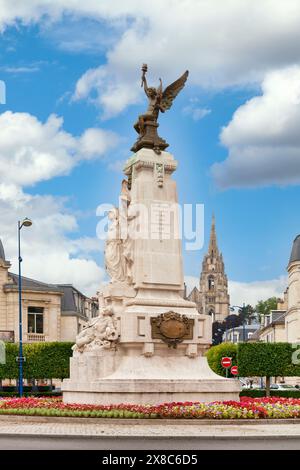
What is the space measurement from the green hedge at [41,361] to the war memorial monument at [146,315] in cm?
1801

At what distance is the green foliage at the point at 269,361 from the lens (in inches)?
2041

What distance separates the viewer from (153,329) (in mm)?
31266

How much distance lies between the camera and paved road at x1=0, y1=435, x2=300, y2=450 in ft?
63.4

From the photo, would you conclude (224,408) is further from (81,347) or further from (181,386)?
(81,347)

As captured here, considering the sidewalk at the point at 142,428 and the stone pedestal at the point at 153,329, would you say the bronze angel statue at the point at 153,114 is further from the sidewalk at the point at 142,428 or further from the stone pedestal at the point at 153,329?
the sidewalk at the point at 142,428

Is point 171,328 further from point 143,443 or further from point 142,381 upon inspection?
point 143,443

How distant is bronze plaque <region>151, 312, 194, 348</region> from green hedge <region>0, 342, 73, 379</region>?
1990 cm

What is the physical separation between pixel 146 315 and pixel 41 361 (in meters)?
A: 21.0

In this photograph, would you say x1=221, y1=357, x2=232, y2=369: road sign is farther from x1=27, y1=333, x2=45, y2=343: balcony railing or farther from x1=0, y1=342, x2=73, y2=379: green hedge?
x1=27, y1=333, x2=45, y2=343: balcony railing

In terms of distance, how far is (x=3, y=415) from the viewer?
28828mm

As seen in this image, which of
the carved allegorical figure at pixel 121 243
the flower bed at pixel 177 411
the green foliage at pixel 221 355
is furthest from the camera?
the green foliage at pixel 221 355

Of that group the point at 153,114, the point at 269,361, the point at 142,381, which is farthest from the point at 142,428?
the point at 269,361

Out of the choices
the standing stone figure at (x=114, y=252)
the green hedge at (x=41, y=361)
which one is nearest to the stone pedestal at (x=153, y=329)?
the standing stone figure at (x=114, y=252)

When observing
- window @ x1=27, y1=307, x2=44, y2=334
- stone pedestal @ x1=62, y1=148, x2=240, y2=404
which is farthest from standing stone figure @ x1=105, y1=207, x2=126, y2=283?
window @ x1=27, y1=307, x2=44, y2=334
